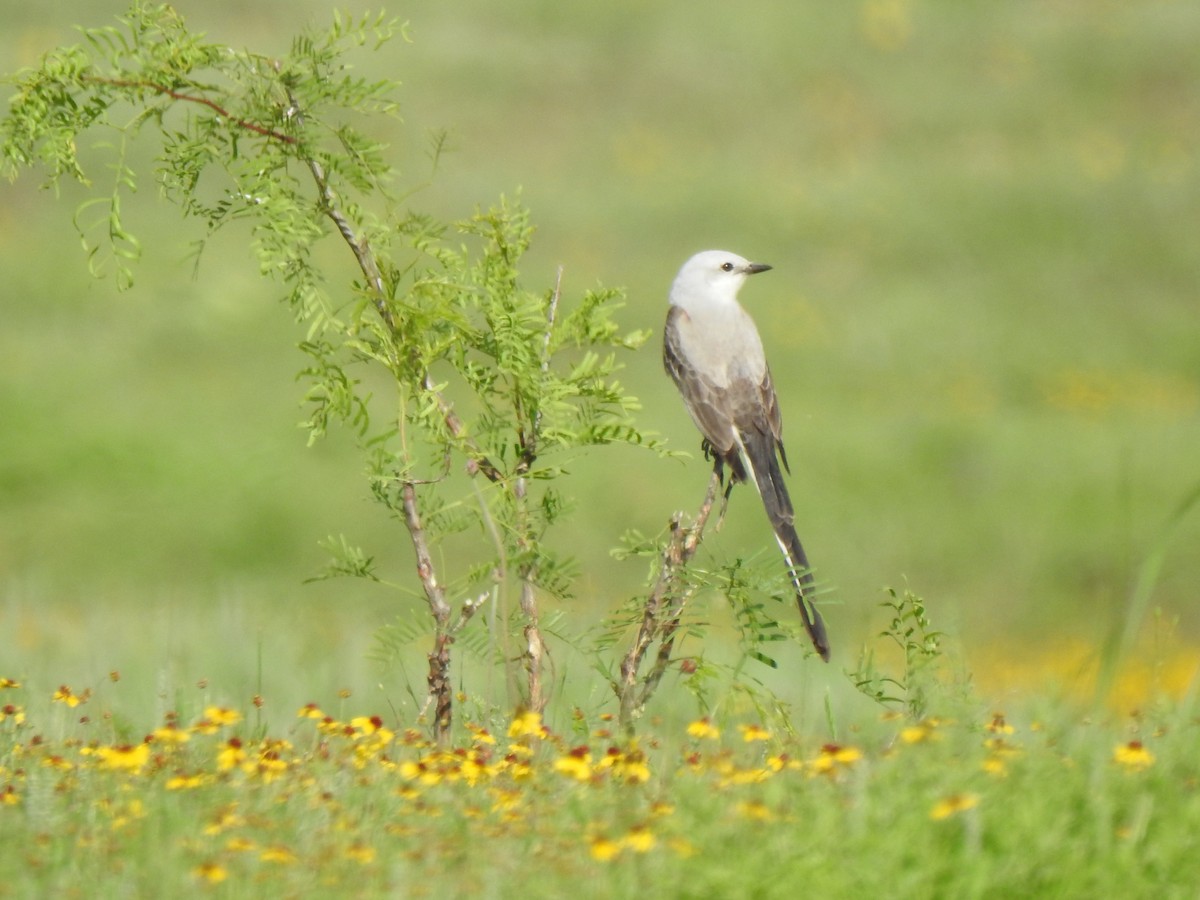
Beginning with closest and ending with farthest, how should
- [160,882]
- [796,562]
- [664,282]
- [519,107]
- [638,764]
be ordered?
[160,882] → [638,764] → [796,562] → [664,282] → [519,107]

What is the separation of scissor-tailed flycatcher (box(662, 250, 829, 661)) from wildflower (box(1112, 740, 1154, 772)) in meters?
2.08

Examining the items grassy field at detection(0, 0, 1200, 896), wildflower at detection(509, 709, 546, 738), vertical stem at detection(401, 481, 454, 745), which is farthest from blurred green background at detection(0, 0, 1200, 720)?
wildflower at detection(509, 709, 546, 738)

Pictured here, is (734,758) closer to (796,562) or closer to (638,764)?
(638,764)

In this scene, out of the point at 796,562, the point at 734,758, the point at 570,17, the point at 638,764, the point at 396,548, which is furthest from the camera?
the point at 570,17

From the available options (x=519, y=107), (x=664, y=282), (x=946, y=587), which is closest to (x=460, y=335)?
(x=946, y=587)

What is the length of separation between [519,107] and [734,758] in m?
19.5

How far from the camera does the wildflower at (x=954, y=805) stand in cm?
312

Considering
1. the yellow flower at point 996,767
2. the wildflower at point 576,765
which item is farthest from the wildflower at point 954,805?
the wildflower at point 576,765

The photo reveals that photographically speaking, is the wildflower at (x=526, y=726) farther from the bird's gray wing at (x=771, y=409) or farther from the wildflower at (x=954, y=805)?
the bird's gray wing at (x=771, y=409)

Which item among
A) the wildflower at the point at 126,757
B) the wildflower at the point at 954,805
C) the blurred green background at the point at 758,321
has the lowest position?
the wildflower at the point at 954,805

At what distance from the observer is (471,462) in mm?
4727

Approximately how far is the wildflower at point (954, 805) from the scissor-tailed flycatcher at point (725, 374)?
246 cm

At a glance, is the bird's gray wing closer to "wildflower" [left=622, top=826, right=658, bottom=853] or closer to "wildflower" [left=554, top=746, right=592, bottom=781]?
"wildflower" [left=554, top=746, right=592, bottom=781]

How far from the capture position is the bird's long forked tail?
4887mm
